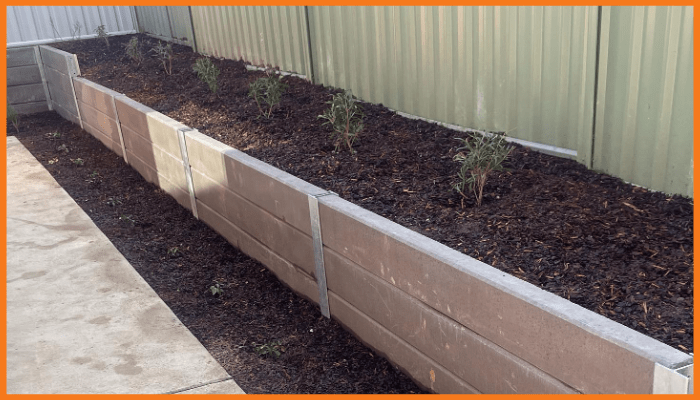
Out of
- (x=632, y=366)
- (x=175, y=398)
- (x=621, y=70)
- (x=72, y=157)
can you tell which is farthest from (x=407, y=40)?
(x=72, y=157)

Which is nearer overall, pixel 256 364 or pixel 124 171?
pixel 256 364

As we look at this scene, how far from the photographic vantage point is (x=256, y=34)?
8.24 m

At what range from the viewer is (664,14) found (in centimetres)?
350

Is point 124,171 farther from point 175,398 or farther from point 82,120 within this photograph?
point 175,398

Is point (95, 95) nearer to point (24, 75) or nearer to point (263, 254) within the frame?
point (24, 75)

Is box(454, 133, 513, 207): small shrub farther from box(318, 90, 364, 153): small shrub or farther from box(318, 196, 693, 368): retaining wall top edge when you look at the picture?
box(318, 90, 364, 153): small shrub

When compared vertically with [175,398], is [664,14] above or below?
above

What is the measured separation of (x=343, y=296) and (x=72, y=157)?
18.8 ft

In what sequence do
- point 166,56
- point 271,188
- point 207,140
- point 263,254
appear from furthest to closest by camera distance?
point 166,56 < point 207,140 < point 263,254 < point 271,188

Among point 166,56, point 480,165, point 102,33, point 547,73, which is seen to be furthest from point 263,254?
point 102,33

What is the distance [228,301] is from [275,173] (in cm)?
94

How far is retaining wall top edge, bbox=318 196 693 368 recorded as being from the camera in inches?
86.0

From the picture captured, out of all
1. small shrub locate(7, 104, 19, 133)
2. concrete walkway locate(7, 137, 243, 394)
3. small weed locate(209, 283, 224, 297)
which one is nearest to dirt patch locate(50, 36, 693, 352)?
small weed locate(209, 283, 224, 297)

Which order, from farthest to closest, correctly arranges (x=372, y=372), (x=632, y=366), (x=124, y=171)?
(x=124, y=171) → (x=372, y=372) → (x=632, y=366)
